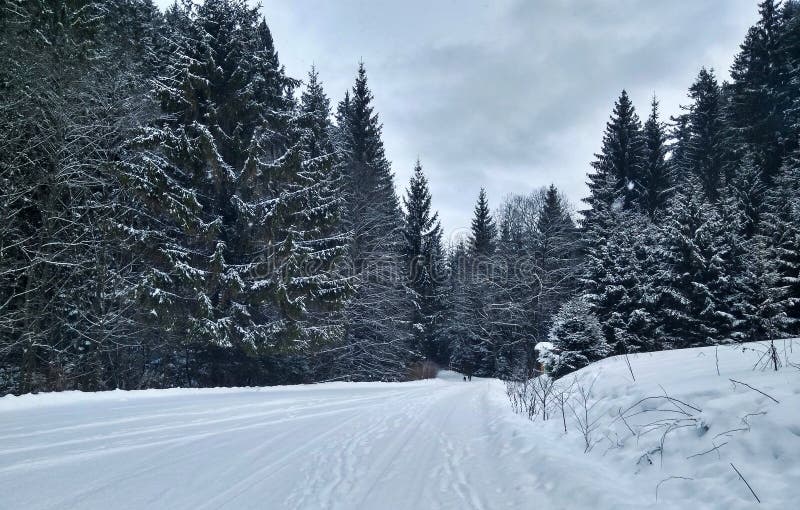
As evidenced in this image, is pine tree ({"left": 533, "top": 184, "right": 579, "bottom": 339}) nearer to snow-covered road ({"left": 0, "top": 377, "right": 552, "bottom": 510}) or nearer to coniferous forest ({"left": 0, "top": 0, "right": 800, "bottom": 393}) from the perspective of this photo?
coniferous forest ({"left": 0, "top": 0, "right": 800, "bottom": 393})

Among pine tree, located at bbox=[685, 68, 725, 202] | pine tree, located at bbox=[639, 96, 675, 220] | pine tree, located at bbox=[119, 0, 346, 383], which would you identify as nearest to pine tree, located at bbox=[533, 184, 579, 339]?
pine tree, located at bbox=[639, 96, 675, 220]

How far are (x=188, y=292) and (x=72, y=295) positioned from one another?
3077 mm

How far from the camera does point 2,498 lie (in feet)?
8.84

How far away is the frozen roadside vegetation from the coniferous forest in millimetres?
10746

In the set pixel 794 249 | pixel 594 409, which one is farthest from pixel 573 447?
pixel 794 249

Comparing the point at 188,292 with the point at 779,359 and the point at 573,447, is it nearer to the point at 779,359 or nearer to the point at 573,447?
the point at 573,447

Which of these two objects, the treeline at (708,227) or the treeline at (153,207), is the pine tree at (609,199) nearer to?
the treeline at (708,227)

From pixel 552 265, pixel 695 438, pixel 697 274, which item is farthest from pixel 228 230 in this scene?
pixel 552 265

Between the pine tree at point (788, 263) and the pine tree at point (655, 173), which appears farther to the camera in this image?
the pine tree at point (655, 173)

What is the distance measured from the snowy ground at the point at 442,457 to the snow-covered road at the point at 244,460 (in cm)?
2

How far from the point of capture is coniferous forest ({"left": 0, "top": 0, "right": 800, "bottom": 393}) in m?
10.3

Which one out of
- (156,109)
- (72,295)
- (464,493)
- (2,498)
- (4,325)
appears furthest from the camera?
(156,109)

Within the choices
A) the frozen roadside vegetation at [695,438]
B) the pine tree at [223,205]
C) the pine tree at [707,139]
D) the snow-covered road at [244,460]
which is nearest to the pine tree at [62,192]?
the pine tree at [223,205]

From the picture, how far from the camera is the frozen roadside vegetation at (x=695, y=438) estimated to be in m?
2.33
